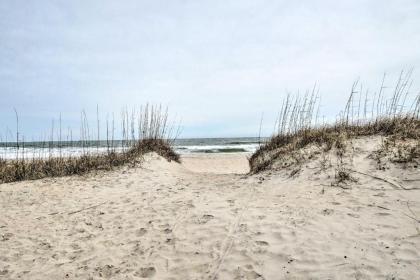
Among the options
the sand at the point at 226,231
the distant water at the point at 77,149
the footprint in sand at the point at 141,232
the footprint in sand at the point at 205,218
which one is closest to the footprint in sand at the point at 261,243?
the sand at the point at 226,231

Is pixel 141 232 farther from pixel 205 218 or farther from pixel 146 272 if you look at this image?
pixel 146 272

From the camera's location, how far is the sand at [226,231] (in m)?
3.04

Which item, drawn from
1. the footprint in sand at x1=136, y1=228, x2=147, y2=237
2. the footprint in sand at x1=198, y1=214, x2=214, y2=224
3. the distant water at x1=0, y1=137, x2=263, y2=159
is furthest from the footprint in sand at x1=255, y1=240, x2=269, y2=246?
the distant water at x1=0, y1=137, x2=263, y2=159

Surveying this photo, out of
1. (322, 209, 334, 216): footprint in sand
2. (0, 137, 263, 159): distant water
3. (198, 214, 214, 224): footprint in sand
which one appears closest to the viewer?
(322, 209, 334, 216): footprint in sand

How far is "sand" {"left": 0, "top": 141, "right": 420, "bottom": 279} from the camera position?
3.04 m

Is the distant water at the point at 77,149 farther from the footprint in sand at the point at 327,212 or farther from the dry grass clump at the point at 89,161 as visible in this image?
the footprint in sand at the point at 327,212

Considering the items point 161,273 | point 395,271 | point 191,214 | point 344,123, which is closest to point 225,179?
point 191,214

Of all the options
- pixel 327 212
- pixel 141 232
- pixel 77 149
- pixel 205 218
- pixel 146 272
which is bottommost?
pixel 146 272

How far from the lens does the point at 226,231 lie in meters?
3.79

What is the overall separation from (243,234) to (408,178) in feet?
8.23

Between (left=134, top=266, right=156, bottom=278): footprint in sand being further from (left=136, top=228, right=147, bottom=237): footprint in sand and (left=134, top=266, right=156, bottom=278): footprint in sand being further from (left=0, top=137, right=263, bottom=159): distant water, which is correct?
(left=0, top=137, right=263, bottom=159): distant water

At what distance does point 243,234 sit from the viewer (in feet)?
12.0

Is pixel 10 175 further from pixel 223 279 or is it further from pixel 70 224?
pixel 223 279

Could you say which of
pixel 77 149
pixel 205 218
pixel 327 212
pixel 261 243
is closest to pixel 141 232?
pixel 205 218
